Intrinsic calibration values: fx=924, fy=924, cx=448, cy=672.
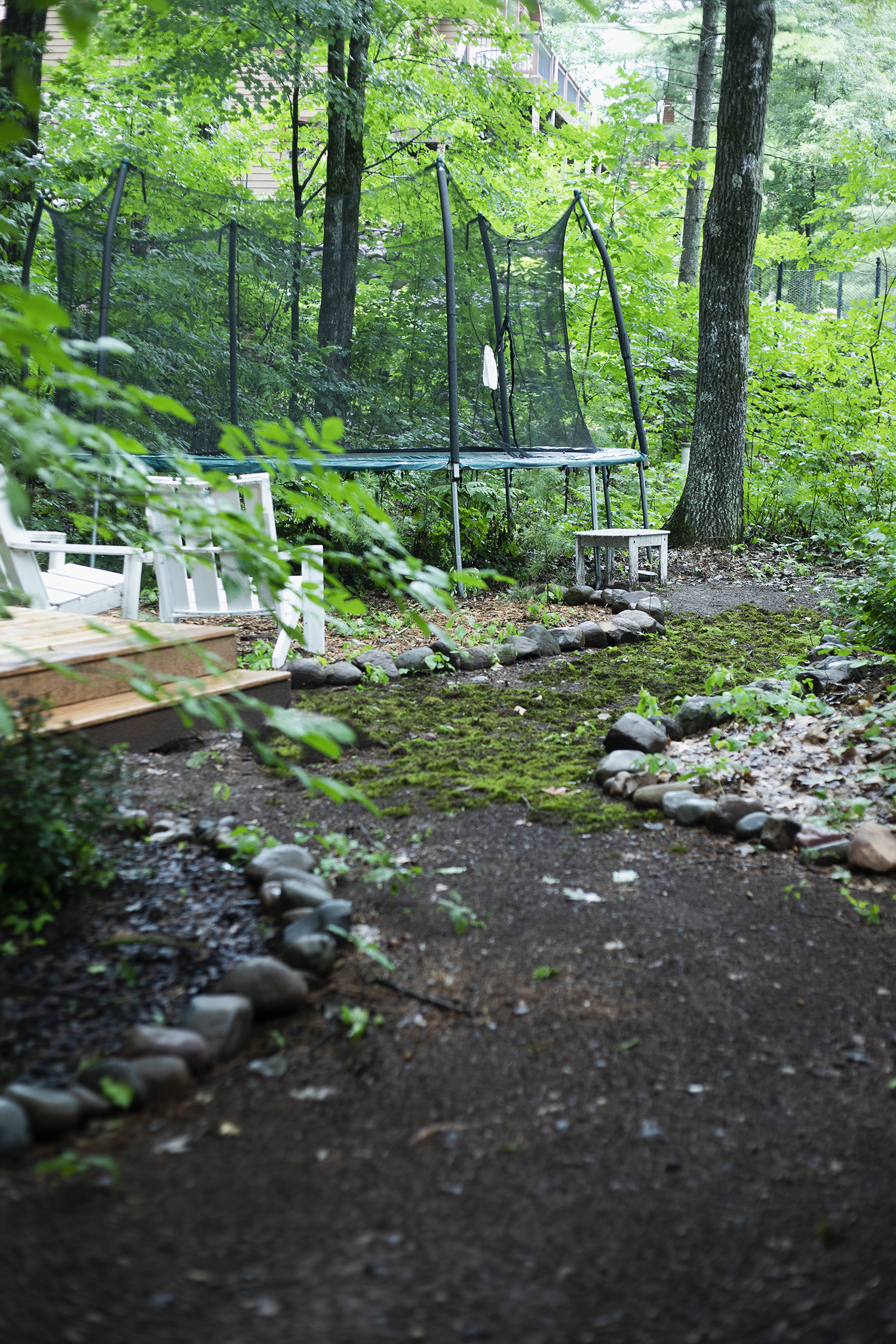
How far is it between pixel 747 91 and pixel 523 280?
2.81m

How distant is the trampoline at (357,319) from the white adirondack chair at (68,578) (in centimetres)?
169

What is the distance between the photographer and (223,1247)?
4.26 ft

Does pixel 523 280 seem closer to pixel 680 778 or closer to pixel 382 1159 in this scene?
pixel 680 778

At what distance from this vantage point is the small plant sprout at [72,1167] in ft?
4.56

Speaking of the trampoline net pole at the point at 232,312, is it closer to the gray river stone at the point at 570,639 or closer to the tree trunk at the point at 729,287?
the gray river stone at the point at 570,639

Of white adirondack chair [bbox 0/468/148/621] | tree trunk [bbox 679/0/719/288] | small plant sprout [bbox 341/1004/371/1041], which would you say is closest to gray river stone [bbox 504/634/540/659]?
white adirondack chair [bbox 0/468/148/621]

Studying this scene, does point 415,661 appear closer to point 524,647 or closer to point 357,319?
point 524,647

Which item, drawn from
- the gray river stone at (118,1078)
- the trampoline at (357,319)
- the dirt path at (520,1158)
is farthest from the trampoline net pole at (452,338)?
the gray river stone at (118,1078)

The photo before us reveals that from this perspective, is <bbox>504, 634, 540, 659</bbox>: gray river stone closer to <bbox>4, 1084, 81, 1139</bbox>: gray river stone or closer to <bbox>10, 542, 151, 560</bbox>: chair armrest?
<bbox>10, 542, 151, 560</bbox>: chair armrest

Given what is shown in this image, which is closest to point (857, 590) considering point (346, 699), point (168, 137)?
point (346, 699)

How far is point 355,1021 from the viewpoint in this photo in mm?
1873

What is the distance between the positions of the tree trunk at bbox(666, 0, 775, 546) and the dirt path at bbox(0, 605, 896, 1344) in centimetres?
693

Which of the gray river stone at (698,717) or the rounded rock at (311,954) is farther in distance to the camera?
the gray river stone at (698,717)

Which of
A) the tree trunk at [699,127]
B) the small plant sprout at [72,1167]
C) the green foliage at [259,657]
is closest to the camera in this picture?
the small plant sprout at [72,1167]
